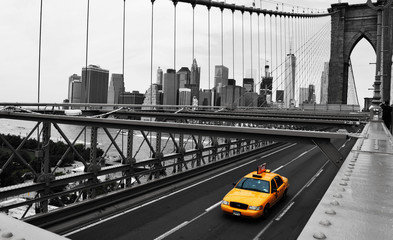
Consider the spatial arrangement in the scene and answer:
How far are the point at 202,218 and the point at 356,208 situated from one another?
9.15m

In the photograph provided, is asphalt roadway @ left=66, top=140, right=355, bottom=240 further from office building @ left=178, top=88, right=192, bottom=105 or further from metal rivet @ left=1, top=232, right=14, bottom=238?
office building @ left=178, top=88, right=192, bottom=105

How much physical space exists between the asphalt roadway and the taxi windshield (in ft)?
3.06

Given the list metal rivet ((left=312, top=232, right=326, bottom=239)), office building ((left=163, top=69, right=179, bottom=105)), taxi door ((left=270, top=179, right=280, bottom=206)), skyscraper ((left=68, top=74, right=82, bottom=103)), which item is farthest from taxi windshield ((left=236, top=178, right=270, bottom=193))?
office building ((left=163, top=69, right=179, bottom=105))

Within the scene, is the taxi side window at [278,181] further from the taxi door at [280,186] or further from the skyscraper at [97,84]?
the skyscraper at [97,84]

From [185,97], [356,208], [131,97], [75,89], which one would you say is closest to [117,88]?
[131,97]

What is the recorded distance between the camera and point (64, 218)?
9625 mm

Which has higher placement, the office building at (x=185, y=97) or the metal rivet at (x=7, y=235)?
the office building at (x=185, y=97)

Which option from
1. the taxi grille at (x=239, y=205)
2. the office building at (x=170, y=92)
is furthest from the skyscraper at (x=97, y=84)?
the taxi grille at (x=239, y=205)

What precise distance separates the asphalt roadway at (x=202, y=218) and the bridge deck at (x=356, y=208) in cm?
687

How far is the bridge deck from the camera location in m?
1.67

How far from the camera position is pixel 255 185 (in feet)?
39.4

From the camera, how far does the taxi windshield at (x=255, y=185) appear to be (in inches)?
467

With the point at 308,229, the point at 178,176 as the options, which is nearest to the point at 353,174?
the point at 308,229

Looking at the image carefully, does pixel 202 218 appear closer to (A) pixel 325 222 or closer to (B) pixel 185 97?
(A) pixel 325 222
